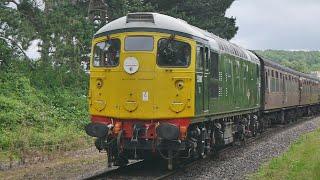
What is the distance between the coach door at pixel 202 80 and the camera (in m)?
12.6

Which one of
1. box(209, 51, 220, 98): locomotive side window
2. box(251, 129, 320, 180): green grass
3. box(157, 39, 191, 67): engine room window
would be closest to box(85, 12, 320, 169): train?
box(157, 39, 191, 67): engine room window

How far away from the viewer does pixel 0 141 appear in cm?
1605

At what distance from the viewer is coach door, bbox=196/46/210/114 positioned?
12577 millimetres

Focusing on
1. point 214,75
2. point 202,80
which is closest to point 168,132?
point 202,80

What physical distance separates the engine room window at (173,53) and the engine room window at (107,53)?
1021 millimetres

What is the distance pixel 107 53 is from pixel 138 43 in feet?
2.96

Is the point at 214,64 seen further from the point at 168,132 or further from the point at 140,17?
the point at 168,132

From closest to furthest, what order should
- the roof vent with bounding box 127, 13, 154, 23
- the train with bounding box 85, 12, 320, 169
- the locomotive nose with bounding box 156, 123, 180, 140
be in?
the locomotive nose with bounding box 156, 123, 180, 140 < the train with bounding box 85, 12, 320, 169 < the roof vent with bounding box 127, 13, 154, 23

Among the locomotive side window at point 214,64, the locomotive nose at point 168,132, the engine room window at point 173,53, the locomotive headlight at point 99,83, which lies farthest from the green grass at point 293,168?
the locomotive headlight at point 99,83

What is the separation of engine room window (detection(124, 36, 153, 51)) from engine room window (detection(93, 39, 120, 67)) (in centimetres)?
29

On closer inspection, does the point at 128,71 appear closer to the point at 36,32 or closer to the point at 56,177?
the point at 56,177

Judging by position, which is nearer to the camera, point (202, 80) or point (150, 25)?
point (150, 25)

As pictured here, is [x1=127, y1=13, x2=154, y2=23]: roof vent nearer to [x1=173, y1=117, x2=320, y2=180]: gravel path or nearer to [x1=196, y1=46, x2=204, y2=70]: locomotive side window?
[x1=196, y1=46, x2=204, y2=70]: locomotive side window

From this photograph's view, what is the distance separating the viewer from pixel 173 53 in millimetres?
12398
